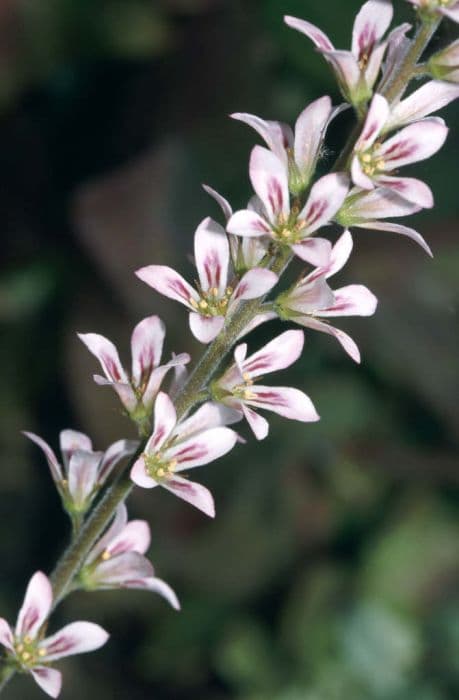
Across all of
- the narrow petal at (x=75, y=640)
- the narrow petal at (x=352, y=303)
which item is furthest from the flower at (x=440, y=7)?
the narrow petal at (x=75, y=640)

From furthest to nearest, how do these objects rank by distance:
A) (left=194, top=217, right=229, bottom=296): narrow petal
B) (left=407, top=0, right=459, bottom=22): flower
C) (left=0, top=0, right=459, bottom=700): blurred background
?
1. (left=0, top=0, right=459, bottom=700): blurred background
2. (left=194, top=217, right=229, bottom=296): narrow petal
3. (left=407, top=0, right=459, bottom=22): flower

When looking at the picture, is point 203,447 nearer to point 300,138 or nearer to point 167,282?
point 167,282

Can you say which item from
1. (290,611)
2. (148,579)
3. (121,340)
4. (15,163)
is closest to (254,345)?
(121,340)

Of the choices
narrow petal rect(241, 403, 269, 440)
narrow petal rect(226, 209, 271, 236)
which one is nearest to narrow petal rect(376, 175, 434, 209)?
narrow petal rect(226, 209, 271, 236)

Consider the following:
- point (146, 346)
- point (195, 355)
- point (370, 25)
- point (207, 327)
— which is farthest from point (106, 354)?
point (195, 355)

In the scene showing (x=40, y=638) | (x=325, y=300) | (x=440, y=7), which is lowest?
(x=40, y=638)

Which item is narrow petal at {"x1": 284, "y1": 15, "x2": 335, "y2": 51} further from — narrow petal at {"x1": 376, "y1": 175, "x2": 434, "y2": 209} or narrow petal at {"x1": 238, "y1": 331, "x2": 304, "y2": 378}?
narrow petal at {"x1": 238, "y1": 331, "x2": 304, "y2": 378}

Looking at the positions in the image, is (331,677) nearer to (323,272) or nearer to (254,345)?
(254,345)
